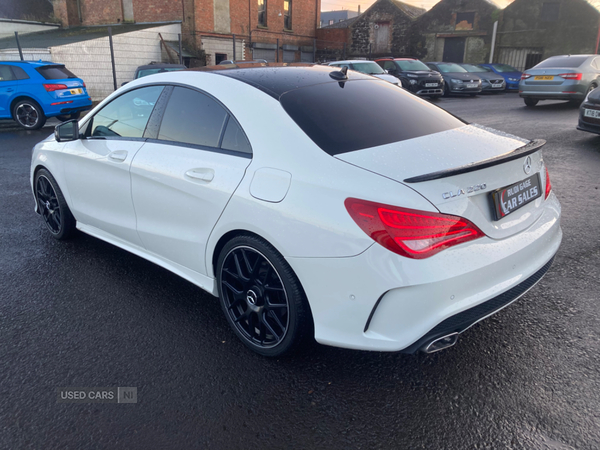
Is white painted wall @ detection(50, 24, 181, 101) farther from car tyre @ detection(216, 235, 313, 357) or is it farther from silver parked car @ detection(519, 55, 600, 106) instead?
car tyre @ detection(216, 235, 313, 357)

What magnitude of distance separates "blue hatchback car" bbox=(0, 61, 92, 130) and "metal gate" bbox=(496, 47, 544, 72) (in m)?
30.6

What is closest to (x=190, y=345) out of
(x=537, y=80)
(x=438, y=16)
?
(x=537, y=80)

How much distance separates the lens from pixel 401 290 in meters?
2.11

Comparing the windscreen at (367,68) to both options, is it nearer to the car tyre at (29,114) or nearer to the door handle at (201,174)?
the car tyre at (29,114)

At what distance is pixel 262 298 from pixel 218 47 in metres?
26.9

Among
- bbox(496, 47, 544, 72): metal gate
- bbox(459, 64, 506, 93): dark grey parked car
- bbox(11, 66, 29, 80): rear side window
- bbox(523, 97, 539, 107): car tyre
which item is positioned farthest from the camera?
bbox(496, 47, 544, 72): metal gate

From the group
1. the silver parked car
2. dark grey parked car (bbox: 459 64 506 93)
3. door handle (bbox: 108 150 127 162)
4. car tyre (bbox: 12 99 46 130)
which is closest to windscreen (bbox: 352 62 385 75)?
the silver parked car

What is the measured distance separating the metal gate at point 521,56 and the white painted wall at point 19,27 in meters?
30.2

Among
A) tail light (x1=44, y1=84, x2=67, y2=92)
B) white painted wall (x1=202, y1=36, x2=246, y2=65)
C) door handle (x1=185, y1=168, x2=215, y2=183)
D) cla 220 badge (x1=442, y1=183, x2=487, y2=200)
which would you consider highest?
white painted wall (x1=202, y1=36, x2=246, y2=65)

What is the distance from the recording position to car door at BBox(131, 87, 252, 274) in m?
2.76

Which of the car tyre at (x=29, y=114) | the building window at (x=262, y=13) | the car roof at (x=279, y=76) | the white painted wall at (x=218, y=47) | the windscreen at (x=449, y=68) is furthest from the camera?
the building window at (x=262, y=13)

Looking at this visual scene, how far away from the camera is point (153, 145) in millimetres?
3281

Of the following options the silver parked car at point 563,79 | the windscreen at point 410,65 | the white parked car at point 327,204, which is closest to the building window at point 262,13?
the windscreen at point 410,65

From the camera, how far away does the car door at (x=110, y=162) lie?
11.4ft
